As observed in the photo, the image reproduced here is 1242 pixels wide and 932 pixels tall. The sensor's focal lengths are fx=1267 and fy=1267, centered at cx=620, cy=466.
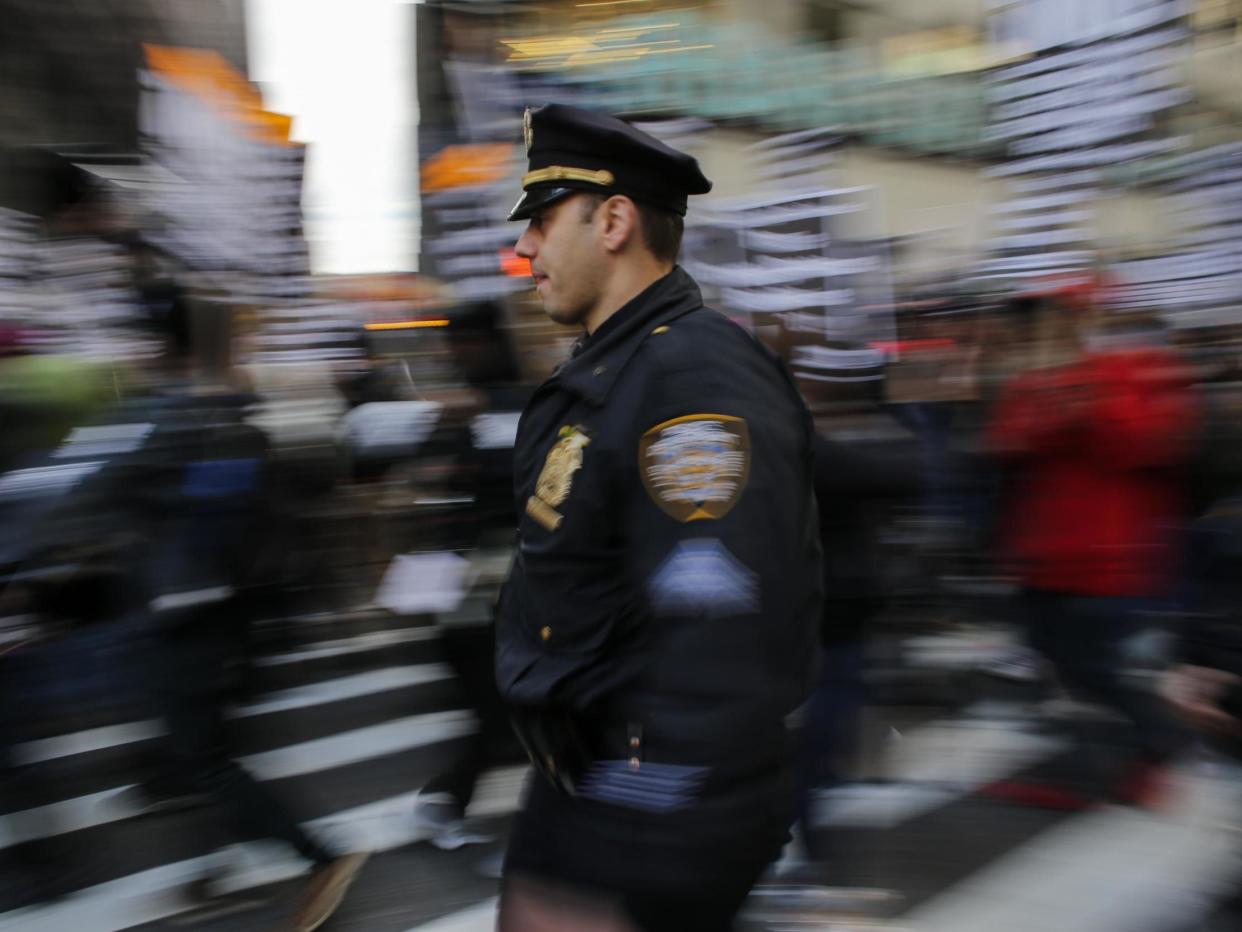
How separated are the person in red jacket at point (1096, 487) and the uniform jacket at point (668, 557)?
2671 millimetres

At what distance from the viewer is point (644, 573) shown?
168cm

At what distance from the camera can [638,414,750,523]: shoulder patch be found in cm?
163

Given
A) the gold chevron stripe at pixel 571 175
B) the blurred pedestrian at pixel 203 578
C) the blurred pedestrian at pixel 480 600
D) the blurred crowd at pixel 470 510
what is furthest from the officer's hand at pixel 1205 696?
the blurred pedestrian at pixel 203 578

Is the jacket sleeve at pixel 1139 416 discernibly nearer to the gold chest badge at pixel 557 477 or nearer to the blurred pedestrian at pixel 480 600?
the blurred pedestrian at pixel 480 600

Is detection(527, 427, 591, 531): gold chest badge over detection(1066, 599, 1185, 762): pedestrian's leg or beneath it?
over

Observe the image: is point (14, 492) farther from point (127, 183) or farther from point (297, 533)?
point (127, 183)

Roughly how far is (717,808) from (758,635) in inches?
8.8

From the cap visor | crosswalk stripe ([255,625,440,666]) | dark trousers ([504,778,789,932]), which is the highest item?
the cap visor

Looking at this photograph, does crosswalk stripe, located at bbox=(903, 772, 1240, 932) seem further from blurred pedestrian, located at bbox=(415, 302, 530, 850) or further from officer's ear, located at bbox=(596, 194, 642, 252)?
officer's ear, located at bbox=(596, 194, 642, 252)

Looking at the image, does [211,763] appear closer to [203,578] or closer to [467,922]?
[203,578]

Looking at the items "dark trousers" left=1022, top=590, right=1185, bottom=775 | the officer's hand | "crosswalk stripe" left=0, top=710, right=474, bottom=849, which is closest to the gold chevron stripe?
the officer's hand

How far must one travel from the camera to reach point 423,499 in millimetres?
4590

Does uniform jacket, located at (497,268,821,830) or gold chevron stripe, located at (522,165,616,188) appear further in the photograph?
gold chevron stripe, located at (522,165,616,188)

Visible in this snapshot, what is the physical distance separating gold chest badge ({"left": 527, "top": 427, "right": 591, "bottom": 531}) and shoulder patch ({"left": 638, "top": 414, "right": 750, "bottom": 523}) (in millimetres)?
132
